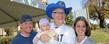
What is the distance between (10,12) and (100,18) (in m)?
27.6

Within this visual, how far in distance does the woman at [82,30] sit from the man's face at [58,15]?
0.21 metres

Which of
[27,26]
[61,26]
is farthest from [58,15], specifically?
[27,26]

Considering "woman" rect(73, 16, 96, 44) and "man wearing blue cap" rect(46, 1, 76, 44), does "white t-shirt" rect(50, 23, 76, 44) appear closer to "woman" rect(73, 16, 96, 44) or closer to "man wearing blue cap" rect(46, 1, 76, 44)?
"man wearing blue cap" rect(46, 1, 76, 44)

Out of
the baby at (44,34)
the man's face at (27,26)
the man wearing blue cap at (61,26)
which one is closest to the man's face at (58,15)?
the man wearing blue cap at (61,26)

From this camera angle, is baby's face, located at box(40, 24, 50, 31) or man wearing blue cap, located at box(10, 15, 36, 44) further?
man wearing blue cap, located at box(10, 15, 36, 44)

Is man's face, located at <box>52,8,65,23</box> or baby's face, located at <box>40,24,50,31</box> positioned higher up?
man's face, located at <box>52,8,65,23</box>

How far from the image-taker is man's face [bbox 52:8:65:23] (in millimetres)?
3602

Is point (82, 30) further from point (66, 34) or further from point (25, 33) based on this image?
point (25, 33)

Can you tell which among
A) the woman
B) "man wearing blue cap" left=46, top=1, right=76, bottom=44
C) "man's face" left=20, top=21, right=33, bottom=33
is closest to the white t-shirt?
"man wearing blue cap" left=46, top=1, right=76, bottom=44

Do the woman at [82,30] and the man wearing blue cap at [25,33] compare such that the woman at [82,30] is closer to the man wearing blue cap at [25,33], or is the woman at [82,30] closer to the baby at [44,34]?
the baby at [44,34]

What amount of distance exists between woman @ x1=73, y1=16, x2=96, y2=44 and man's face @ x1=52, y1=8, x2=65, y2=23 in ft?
0.69

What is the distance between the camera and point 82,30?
3.72 metres

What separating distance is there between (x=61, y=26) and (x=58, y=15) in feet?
0.40

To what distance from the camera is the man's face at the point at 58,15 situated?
3.60 meters
